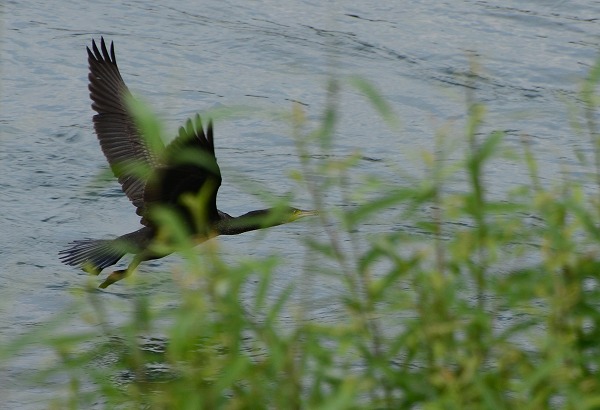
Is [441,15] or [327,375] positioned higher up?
[327,375]

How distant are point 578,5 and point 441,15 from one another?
43.9 inches

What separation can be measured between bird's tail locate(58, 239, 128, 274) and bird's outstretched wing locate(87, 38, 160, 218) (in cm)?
24

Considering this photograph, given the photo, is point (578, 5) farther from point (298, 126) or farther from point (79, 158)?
point (298, 126)

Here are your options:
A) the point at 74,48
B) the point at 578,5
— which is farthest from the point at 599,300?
→ the point at 578,5

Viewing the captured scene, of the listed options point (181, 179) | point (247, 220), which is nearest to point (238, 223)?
point (247, 220)

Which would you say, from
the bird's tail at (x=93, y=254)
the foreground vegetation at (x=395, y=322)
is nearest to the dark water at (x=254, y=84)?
the bird's tail at (x=93, y=254)

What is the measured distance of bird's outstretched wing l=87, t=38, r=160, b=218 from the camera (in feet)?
22.1

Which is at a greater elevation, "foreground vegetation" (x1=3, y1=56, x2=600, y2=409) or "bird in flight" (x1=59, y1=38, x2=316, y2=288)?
"foreground vegetation" (x1=3, y1=56, x2=600, y2=409)

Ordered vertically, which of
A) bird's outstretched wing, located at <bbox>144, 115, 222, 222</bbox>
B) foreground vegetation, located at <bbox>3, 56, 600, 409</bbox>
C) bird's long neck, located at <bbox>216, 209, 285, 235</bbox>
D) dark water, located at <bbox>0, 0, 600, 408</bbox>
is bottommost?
dark water, located at <bbox>0, 0, 600, 408</bbox>

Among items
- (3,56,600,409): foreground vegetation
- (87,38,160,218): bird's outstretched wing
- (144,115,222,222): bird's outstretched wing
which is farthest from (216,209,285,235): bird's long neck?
(3,56,600,409): foreground vegetation

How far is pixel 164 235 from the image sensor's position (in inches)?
123

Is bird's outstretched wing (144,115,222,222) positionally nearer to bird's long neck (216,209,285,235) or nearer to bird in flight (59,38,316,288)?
bird in flight (59,38,316,288)

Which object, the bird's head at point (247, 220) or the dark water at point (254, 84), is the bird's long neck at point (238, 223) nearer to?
the bird's head at point (247, 220)

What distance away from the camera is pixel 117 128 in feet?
22.7
